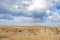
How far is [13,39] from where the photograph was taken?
93.0 ft

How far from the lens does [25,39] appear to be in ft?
95.1

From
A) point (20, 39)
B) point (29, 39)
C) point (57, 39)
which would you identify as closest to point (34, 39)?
point (29, 39)

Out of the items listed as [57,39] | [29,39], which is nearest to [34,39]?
[29,39]

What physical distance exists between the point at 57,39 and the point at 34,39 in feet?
15.5

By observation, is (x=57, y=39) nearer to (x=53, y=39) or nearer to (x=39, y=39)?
(x=53, y=39)

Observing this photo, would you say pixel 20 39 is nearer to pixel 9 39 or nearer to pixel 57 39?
pixel 9 39

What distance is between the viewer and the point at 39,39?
29.2 metres

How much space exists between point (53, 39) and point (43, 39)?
1995 mm

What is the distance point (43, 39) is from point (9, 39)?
674 centimetres

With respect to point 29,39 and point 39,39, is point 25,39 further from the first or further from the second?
point 39,39

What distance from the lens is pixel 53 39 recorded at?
2962 centimetres

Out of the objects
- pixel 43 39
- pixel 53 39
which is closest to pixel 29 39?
pixel 43 39

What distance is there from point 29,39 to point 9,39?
3.90 meters

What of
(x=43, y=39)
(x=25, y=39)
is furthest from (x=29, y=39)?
(x=43, y=39)
